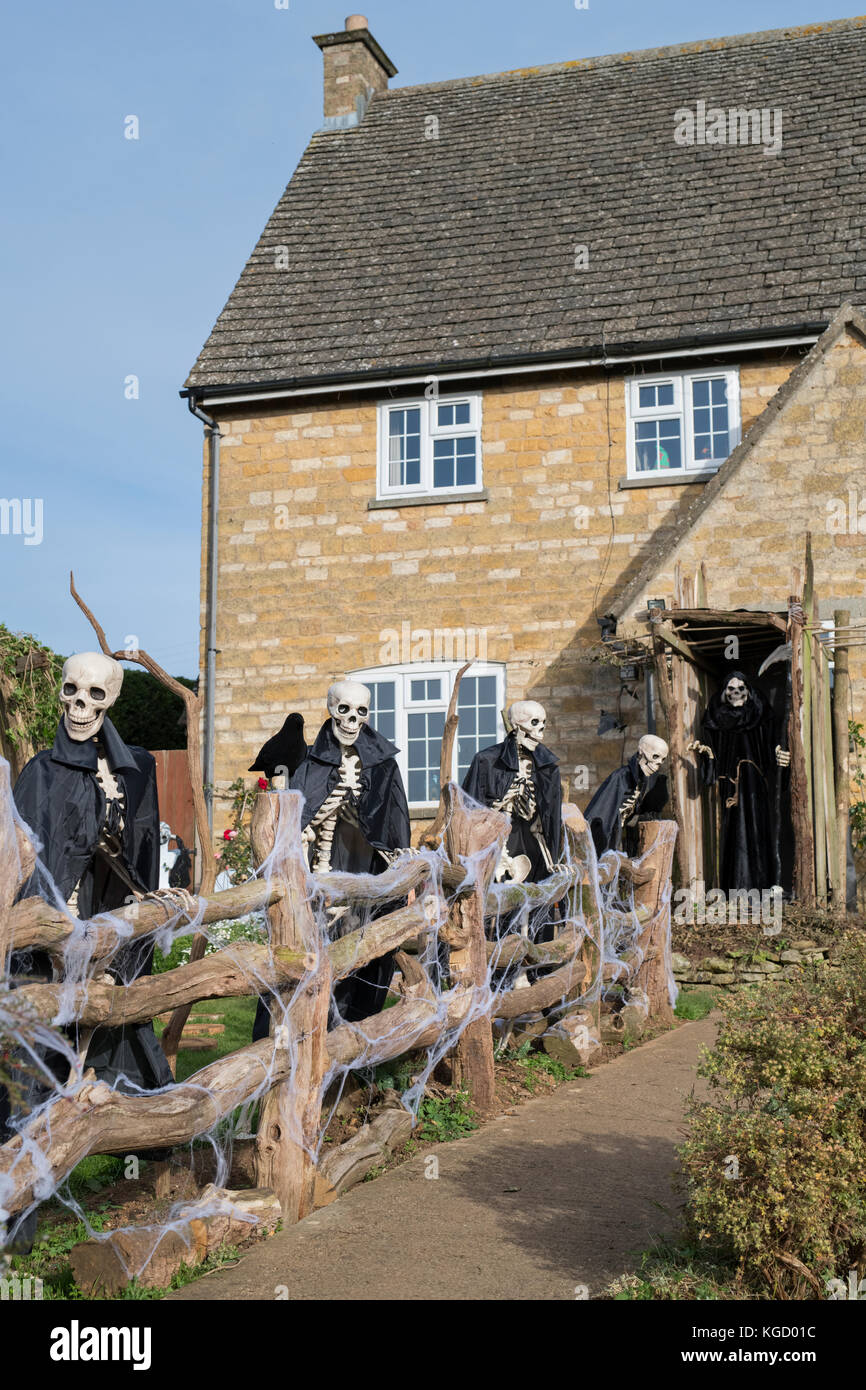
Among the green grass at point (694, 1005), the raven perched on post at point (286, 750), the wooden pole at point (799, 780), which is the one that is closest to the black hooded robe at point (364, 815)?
the raven perched on post at point (286, 750)

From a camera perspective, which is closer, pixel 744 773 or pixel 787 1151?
pixel 787 1151

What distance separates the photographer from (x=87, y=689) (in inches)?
230

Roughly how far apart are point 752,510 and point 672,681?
1885 mm

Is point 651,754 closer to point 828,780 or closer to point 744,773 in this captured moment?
point 828,780

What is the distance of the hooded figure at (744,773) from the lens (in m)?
13.1

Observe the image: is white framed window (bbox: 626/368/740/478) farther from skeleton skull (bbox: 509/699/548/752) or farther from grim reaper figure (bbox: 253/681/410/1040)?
grim reaper figure (bbox: 253/681/410/1040)

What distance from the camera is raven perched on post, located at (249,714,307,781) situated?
750 centimetres

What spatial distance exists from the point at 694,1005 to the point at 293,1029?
18.8 ft

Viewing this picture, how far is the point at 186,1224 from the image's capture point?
4.68 meters

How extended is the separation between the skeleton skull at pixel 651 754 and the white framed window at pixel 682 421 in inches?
197

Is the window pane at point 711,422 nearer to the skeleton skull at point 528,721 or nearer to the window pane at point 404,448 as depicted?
the window pane at point 404,448

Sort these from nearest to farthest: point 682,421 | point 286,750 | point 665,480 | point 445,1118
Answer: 1. point 445,1118
2. point 286,750
3. point 665,480
4. point 682,421

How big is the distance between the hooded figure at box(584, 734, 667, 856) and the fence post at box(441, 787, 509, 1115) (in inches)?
146

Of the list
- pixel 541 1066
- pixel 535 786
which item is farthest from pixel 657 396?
pixel 541 1066
